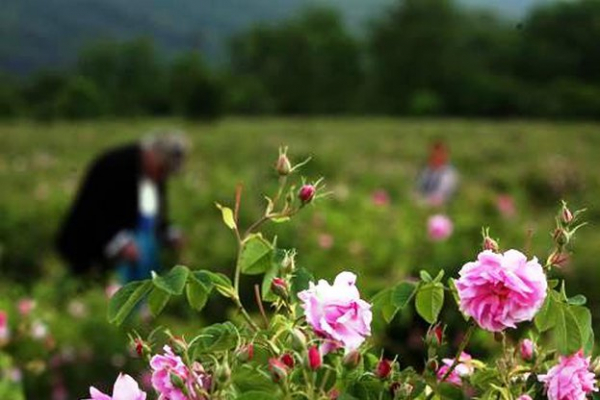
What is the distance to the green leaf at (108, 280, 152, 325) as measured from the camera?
4.09 feet


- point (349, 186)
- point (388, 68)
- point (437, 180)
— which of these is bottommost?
point (388, 68)

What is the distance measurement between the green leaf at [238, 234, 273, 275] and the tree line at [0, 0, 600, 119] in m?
33.4

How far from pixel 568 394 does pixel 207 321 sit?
4.67 metres

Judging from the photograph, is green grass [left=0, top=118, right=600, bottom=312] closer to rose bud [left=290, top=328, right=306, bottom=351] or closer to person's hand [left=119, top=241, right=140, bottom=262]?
rose bud [left=290, top=328, right=306, bottom=351]

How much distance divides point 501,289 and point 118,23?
69.1 m

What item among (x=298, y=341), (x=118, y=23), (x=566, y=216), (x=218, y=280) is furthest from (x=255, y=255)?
(x=118, y=23)

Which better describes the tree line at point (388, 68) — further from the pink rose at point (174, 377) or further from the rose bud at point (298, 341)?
the rose bud at point (298, 341)

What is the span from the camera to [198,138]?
2112 cm

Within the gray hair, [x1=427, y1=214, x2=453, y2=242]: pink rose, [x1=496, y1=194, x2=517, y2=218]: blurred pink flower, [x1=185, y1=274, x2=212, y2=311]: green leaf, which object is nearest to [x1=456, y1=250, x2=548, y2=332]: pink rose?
[x1=185, y1=274, x2=212, y2=311]: green leaf

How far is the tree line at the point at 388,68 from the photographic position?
4097 cm

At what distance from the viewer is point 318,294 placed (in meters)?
1.12

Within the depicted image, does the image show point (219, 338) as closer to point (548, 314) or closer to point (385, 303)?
point (385, 303)

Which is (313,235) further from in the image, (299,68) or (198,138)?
(299,68)

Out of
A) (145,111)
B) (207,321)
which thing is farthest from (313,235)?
(145,111)
